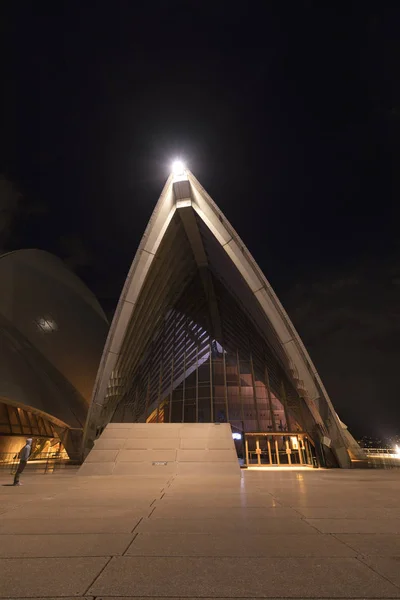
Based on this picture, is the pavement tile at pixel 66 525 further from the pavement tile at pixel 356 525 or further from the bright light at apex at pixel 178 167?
the bright light at apex at pixel 178 167

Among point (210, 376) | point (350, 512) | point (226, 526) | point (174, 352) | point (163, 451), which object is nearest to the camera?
point (226, 526)

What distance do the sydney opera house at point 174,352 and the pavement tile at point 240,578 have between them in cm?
1528

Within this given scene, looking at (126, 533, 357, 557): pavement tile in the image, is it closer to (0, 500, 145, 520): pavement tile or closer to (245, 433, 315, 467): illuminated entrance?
(0, 500, 145, 520): pavement tile

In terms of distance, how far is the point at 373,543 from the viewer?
3.33 m

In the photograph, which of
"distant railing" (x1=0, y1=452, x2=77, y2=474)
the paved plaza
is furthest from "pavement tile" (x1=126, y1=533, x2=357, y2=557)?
"distant railing" (x1=0, y1=452, x2=77, y2=474)

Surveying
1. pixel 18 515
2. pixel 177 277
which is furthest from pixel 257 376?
pixel 18 515

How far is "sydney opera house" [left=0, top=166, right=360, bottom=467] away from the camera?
61.5 feet

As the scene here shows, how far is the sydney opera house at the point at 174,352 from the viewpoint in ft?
61.5

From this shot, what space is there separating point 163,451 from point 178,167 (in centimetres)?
1496

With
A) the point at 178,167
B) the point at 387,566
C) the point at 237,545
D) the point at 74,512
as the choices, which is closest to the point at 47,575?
the point at 237,545

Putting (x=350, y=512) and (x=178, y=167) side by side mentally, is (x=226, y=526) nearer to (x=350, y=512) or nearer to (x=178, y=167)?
(x=350, y=512)

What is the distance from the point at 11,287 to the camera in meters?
26.0

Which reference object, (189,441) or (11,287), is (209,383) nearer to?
(189,441)

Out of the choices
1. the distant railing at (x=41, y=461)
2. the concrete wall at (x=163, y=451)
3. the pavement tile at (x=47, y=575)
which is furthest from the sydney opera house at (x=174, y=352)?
the pavement tile at (x=47, y=575)
